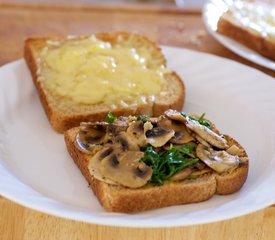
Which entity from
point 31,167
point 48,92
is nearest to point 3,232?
point 31,167

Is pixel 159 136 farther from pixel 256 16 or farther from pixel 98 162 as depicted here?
pixel 256 16

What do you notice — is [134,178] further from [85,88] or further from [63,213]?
[85,88]

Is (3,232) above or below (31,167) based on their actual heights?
below

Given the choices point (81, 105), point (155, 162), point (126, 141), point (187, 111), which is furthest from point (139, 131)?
point (187, 111)

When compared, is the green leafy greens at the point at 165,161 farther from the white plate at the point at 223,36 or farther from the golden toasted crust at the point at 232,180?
the white plate at the point at 223,36

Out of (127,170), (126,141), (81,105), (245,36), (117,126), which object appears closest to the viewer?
(127,170)
